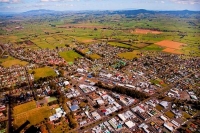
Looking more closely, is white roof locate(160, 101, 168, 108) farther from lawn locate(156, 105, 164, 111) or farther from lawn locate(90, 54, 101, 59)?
lawn locate(90, 54, 101, 59)

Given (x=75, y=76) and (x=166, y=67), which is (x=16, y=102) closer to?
(x=75, y=76)

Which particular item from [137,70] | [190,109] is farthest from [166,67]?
[190,109]

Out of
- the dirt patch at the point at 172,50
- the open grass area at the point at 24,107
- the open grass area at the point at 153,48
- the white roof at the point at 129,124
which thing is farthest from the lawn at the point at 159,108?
the open grass area at the point at 153,48

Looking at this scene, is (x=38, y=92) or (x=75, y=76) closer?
(x=38, y=92)

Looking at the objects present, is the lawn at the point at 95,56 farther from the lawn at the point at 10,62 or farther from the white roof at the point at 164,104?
the white roof at the point at 164,104

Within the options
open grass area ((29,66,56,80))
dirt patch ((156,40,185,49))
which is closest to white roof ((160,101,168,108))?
open grass area ((29,66,56,80))

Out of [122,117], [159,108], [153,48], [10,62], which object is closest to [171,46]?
[153,48]

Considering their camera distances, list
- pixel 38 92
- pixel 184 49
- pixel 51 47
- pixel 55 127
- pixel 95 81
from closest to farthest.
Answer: pixel 55 127 < pixel 38 92 < pixel 95 81 < pixel 184 49 < pixel 51 47
